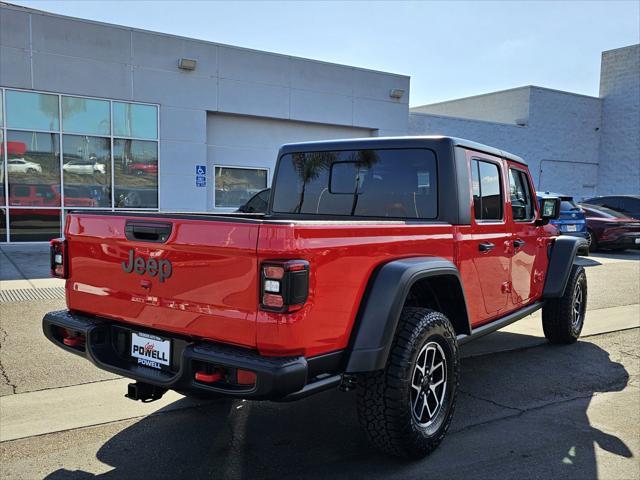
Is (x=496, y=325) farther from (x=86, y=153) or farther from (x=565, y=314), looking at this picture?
(x=86, y=153)

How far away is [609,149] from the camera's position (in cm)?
3005

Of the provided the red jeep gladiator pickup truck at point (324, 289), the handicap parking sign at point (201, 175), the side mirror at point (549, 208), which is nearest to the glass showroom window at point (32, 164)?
the handicap parking sign at point (201, 175)

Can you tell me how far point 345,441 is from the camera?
353 cm

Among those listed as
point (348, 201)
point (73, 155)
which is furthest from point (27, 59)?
point (348, 201)

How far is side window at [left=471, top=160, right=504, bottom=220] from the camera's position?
164 inches

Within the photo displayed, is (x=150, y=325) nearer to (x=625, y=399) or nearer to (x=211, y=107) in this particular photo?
(x=625, y=399)

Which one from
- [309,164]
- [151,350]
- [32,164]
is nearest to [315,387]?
[151,350]

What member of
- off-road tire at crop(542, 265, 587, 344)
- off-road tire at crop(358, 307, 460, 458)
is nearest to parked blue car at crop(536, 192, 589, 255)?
off-road tire at crop(542, 265, 587, 344)

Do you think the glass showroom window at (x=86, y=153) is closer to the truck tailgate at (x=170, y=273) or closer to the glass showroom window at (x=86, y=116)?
the glass showroom window at (x=86, y=116)

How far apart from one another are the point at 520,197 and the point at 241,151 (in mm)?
12592

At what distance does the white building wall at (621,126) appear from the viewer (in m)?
29.6

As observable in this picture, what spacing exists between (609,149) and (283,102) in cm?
2139

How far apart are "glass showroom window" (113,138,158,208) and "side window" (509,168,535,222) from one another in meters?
11.9

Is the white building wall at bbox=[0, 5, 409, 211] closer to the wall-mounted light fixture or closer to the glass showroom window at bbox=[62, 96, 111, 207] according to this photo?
the wall-mounted light fixture
